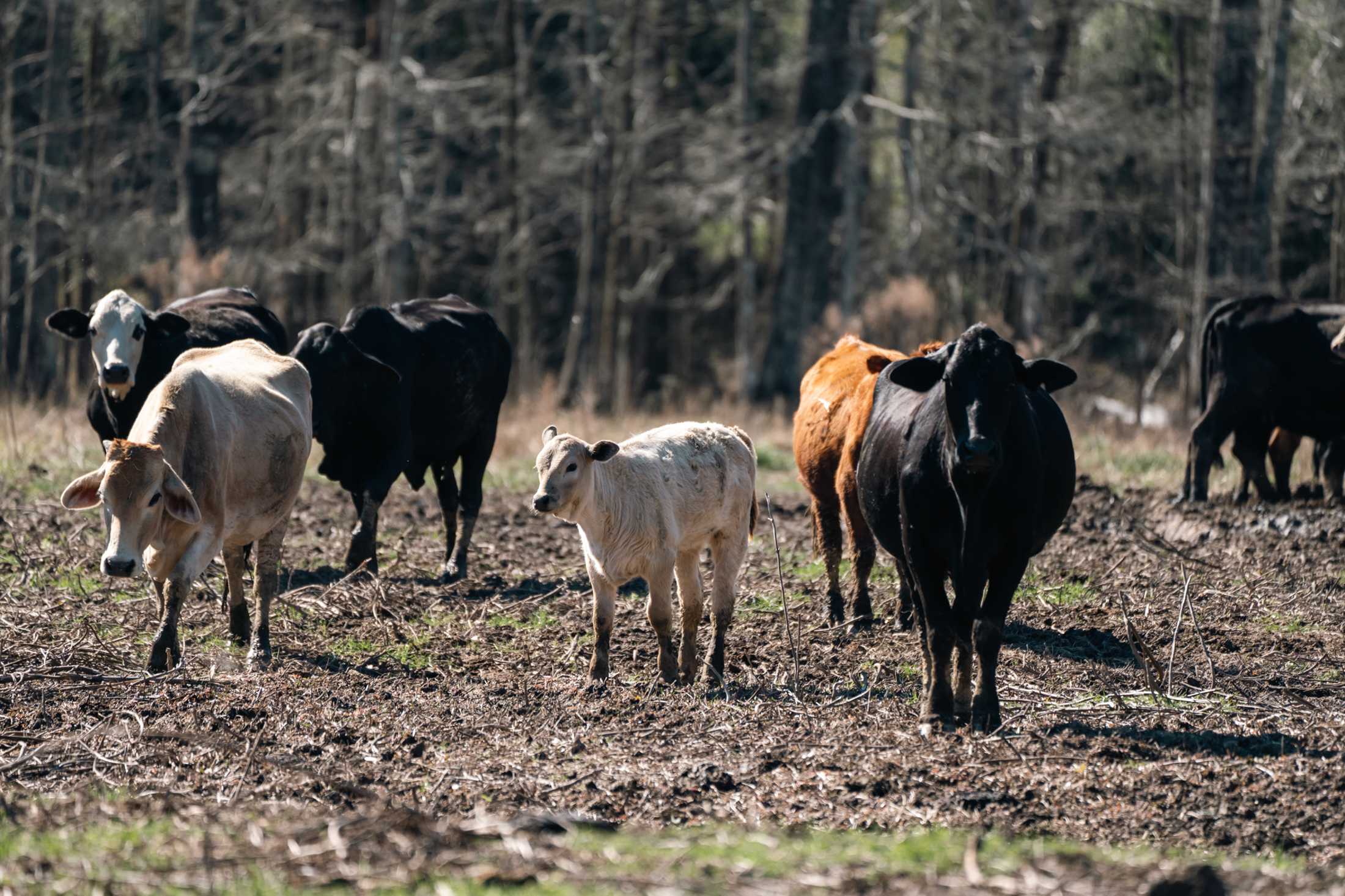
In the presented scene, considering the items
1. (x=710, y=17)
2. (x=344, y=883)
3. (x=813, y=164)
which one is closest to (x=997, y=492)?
(x=344, y=883)

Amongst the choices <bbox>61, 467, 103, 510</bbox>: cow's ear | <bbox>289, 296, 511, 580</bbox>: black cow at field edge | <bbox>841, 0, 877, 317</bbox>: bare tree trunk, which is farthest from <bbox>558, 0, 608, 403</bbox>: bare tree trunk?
<bbox>61, 467, 103, 510</bbox>: cow's ear

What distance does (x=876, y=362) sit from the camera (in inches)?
404

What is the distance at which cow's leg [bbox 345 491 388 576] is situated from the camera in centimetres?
1229

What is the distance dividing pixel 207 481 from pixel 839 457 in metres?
4.25

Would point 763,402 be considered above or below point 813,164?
below

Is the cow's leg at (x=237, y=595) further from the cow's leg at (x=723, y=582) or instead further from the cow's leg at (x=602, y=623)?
the cow's leg at (x=723, y=582)

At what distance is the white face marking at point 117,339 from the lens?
38.6 ft

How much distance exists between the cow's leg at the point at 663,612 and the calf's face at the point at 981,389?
1.78 m

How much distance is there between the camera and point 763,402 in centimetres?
2855

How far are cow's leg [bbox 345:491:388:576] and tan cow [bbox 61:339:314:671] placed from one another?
4.90 feet

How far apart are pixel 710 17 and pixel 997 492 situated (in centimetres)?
3227

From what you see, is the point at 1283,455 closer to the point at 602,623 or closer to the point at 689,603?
the point at 689,603

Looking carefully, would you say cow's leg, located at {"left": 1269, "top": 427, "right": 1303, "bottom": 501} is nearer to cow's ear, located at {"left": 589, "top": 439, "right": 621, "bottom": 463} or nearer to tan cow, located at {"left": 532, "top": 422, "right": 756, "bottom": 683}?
tan cow, located at {"left": 532, "top": 422, "right": 756, "bottom": 683}

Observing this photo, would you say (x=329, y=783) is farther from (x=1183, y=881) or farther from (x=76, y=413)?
(x=76, y=413)
